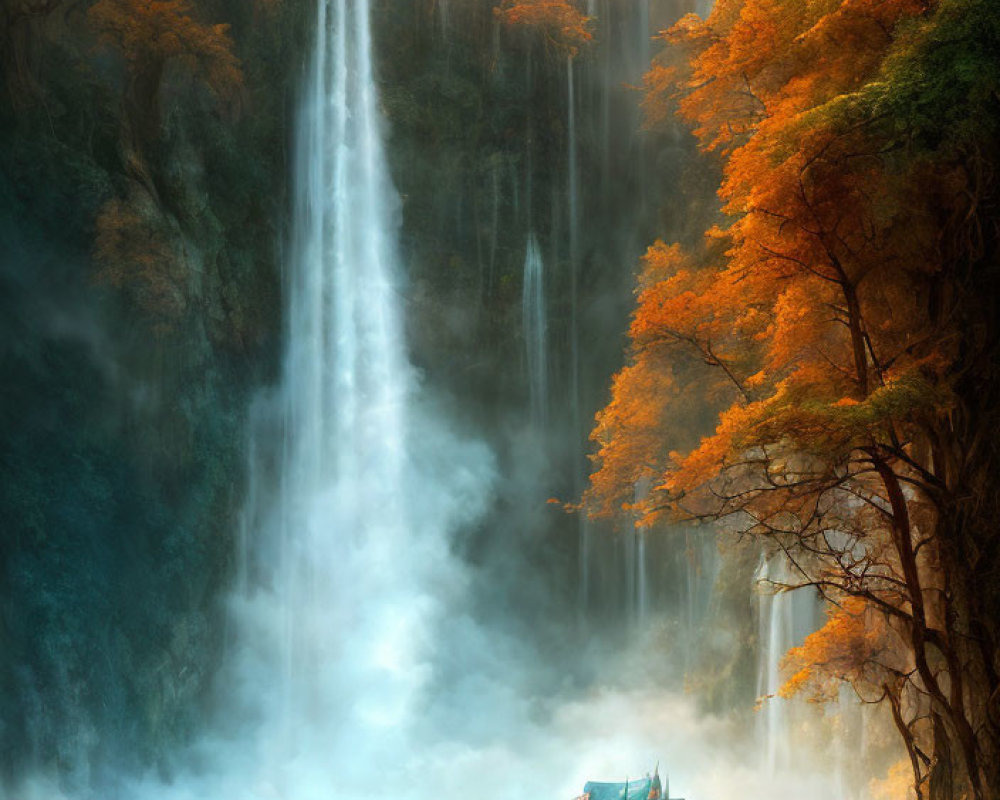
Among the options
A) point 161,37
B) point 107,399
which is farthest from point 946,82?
point 161,37

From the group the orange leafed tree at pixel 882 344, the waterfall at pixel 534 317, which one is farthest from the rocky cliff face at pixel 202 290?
the orange leafed tree at pixel 882 344

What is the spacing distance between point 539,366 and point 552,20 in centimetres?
704

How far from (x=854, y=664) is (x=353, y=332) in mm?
12909

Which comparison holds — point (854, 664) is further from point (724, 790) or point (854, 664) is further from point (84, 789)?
point (84, 789)

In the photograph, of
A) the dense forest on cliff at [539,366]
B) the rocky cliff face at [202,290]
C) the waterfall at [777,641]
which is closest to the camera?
the dense forest on cliff at [539,366]

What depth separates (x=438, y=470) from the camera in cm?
2153

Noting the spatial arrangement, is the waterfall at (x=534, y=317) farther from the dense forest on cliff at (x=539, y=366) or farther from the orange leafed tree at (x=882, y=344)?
the orange leafed tree at (x=882, y=344)

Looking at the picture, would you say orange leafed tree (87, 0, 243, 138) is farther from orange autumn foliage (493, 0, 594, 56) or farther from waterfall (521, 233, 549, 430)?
waterfall (521, 233, 549, 430)

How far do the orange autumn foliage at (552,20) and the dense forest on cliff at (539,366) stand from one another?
157mm

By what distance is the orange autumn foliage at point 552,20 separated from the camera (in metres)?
21.8

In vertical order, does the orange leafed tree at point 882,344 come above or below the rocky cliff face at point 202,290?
below

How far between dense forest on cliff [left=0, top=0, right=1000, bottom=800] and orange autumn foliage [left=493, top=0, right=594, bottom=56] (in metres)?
0.16

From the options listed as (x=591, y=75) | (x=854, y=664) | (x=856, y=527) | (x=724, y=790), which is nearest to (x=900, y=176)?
(x=856, y=527)

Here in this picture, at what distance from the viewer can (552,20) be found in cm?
2216
